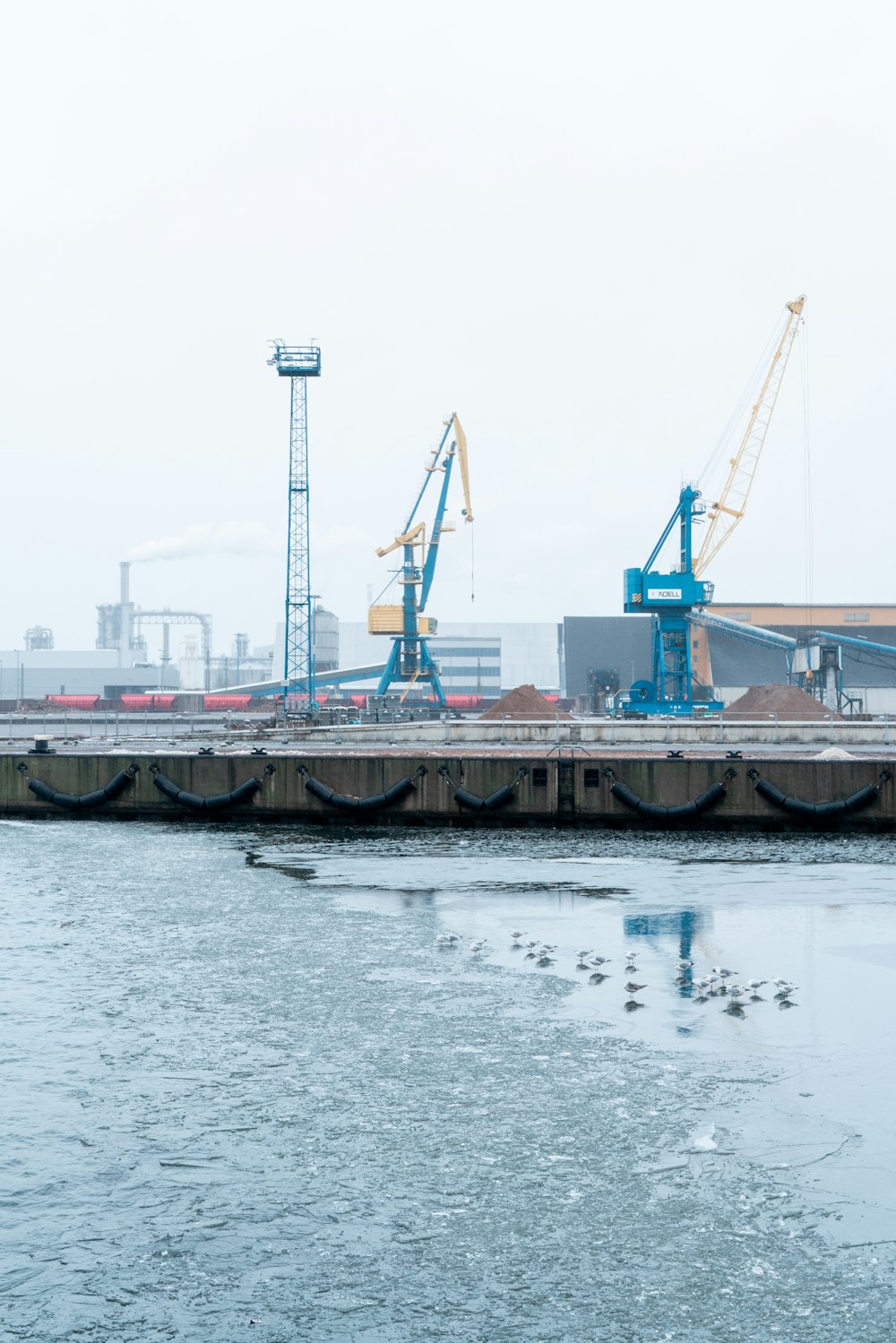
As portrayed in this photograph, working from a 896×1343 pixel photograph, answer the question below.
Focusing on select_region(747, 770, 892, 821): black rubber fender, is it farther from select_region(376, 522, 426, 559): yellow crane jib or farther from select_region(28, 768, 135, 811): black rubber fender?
select_region(376, 522, 426, 559): yellow crane jib

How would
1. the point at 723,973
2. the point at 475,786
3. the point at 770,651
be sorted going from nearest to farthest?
the point at 723,973
the point at 475,786
the point at 770,651

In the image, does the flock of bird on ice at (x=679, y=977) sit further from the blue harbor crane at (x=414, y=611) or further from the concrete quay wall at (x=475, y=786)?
the blue harbor crane at (x=414, y=611)

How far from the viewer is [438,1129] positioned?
13203 mm

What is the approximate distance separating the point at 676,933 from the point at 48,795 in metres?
25.4

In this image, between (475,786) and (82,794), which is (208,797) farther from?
(475,786)

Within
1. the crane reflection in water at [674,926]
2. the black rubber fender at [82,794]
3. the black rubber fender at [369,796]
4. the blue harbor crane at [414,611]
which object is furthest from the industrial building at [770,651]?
the crane reflection in water at [674,926]

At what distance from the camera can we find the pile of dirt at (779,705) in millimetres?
82250

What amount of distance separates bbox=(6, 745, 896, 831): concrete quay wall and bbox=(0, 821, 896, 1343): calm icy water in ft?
37.7

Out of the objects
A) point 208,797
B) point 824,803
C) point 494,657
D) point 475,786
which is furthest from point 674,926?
point 494,657

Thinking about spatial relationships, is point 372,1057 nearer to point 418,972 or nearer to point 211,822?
point 418,972

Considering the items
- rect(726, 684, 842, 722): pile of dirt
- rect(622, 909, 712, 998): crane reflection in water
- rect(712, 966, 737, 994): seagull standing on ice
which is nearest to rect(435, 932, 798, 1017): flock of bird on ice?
rect(712, 966, 737, 994): seagull standing on ice

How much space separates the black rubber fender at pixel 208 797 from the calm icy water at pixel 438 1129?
1420 cm

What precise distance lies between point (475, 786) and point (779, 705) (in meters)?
53.8

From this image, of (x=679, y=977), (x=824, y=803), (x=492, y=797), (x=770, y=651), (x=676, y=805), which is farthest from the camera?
(x=770, y=651)
